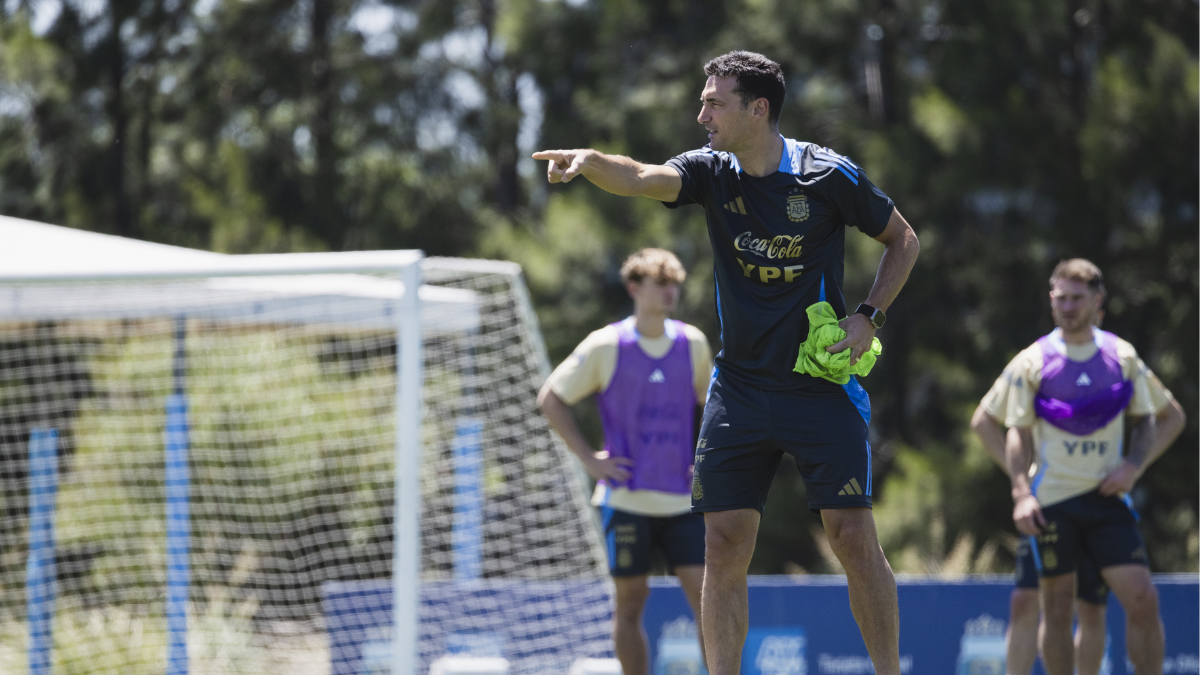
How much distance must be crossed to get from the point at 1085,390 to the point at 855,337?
89.4 inches

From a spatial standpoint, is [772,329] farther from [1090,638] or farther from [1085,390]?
[1090,638]

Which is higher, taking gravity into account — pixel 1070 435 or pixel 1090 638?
pixel 1070 435

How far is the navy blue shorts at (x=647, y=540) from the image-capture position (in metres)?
5.18

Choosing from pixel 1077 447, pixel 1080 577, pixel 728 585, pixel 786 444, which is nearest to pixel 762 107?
pixel 786 444

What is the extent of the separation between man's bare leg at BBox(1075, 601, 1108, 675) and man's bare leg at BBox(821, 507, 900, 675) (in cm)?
222

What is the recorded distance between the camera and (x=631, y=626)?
521 cm

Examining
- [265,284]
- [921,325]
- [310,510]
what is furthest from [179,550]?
[921,325]

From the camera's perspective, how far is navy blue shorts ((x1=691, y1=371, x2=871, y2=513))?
345 cm

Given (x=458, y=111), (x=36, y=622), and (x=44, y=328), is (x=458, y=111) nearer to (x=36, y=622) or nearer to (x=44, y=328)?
(x=44, y=328)

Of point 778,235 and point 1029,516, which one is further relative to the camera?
point 1029,516

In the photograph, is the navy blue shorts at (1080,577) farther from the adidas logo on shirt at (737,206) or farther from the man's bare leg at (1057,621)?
the adidas logo on shirt at (737,206)

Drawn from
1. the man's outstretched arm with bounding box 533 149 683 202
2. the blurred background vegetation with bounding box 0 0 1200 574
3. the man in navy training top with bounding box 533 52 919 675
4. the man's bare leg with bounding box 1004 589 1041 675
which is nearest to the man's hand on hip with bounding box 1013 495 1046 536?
the man's bare leg with bounding box 1004 589 1041 675

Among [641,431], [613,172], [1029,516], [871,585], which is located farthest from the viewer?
[641,431]

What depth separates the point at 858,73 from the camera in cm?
1239
